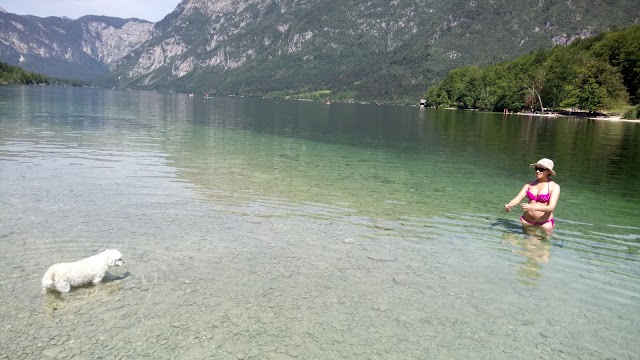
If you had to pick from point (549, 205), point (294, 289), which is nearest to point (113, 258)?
point (294, 289)

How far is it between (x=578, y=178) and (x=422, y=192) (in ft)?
42.4

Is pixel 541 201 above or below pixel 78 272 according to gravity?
above

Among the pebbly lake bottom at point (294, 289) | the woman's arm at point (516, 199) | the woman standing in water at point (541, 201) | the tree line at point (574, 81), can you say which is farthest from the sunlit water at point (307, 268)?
the tree line at point (574, 81)

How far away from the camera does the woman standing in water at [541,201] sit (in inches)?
534

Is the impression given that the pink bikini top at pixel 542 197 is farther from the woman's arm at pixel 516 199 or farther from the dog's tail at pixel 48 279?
the dog's tail at pixel 48 279

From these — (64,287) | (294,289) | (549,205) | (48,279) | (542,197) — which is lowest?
(294,289)

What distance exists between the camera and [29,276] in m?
8.97

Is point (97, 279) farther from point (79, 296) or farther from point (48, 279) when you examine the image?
point (48, 279)

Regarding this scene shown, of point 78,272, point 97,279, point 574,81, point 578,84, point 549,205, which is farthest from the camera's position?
point 574,81

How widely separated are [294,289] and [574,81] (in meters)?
144

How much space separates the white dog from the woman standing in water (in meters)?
11.6

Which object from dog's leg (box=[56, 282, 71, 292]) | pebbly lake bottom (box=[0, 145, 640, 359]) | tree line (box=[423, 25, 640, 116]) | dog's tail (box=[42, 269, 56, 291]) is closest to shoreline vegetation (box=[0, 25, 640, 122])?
tree line (box=[423, 25, 640, 116])

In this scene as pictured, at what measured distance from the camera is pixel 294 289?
9.17 meters

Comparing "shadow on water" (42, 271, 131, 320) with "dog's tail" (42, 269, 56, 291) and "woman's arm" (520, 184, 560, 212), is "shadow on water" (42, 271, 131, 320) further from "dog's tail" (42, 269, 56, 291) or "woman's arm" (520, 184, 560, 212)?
"woman's arm" (520, 184, 560, 212)
